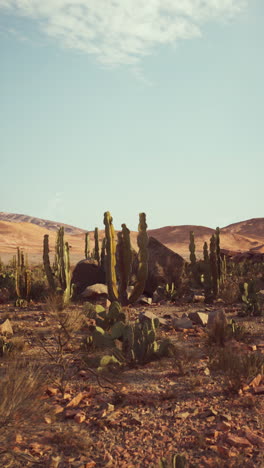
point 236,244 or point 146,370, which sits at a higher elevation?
point 236,244

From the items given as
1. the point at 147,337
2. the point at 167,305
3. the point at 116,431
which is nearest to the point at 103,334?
the point at 147,337

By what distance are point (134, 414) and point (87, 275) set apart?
11.1m

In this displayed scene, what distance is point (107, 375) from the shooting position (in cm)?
621

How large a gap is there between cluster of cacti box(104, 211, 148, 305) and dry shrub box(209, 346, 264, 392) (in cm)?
460

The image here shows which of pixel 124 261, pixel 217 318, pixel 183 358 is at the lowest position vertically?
pixel 183 358

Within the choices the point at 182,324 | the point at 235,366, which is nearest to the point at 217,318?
the point at 182,324

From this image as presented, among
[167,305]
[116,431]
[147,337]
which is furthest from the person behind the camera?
[167,305]

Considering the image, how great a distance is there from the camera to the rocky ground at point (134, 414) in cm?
389

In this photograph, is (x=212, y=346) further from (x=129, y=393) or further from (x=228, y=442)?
(x=228, y=442)

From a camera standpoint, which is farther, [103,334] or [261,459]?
[103,334]

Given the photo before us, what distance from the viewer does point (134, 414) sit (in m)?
4.85

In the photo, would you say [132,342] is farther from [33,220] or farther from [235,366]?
[33,220]

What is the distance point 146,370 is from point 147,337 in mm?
585

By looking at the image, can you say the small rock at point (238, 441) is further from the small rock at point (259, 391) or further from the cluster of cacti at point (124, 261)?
the cluster of cacti at point (124, 261)
